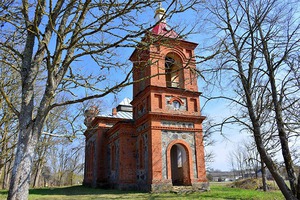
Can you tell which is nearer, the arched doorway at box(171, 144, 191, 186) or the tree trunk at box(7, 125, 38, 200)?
the tree trunk at box(7, 125, 38, 200)

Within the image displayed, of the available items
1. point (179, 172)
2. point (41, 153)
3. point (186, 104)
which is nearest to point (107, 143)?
point (179, 172)

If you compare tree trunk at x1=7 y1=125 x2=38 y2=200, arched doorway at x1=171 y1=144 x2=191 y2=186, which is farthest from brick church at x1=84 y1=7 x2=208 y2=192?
tree trunk at x1=7 y1=125 x2=38 y2=200

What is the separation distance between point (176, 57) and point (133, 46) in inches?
459

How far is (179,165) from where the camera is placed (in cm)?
→ 1697

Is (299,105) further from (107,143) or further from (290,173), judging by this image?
(107,143)

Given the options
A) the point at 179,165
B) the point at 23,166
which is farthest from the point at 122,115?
the point at 23,166

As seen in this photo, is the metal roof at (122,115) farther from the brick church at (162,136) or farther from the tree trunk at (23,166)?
the tree trunk at (23,166)

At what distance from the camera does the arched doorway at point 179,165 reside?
49.7 feet

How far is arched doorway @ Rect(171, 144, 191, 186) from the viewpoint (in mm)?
15156

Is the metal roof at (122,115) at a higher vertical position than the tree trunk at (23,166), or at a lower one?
higher

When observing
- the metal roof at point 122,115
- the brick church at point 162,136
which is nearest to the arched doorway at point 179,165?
the brick church at point 162,136

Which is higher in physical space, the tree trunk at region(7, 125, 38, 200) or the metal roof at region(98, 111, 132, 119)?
the metal roof at region(98, 111, 132, 119)

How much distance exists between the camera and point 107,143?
20.5 meters

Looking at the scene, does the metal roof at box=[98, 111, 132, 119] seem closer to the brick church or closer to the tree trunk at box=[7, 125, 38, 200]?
the brick church
